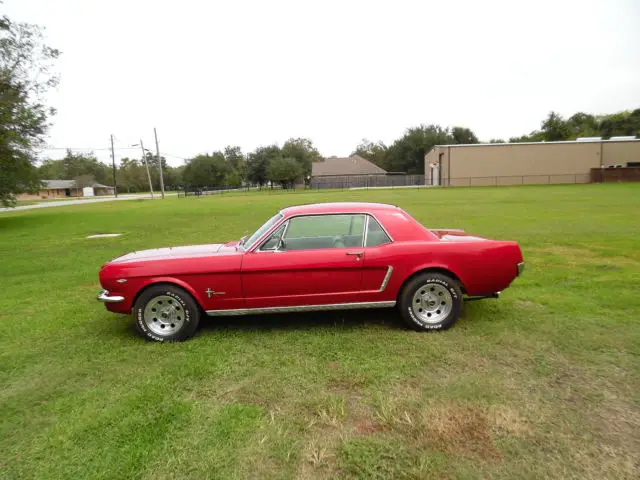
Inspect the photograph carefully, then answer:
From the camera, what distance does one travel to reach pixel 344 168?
70.2 metres

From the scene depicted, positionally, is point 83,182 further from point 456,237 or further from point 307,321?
point 456,237

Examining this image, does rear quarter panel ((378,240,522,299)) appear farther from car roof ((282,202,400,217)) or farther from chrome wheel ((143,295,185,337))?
chrome wheel ((143,295,185,337))

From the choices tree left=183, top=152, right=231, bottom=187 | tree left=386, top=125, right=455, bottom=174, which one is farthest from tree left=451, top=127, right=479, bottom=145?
tree left=183, top=152, right=231, bottom=187

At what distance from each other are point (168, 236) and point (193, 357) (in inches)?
389

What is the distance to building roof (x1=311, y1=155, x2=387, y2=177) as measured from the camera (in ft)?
229

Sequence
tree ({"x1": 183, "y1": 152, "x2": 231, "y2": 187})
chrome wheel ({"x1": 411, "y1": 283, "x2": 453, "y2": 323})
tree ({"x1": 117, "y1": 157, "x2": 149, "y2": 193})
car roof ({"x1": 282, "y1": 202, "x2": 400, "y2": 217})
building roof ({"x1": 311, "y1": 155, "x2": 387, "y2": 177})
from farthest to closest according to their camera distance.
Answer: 1. tree ({"x1": 117, "y1": 157, "x2": 149, "y2": 193})
2. tree ({"x1": 183, "y1": 152, "x2": 231, "y2": 187})
3. building roof ({"x1": 311, "y1": 155, "x2": 387, "y2": 177})
4. car roof ({"x1": 282, "y1": 202, "x2": 400, "y2": 217})
5. chrome wheel ({"x1": 411, "y1": 283, "x2": 453, "y2": 323})

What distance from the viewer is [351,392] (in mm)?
3189

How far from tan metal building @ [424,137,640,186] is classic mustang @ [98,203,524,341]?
151 feet

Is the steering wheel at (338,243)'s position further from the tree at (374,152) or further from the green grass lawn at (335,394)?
the tree at (374,152)

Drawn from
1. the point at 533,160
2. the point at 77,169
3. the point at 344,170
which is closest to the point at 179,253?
the point at 533,160

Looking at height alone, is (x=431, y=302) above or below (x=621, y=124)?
below

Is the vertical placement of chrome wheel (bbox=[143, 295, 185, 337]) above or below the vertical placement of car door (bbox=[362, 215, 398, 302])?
below

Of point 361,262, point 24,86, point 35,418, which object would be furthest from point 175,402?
point 24,86

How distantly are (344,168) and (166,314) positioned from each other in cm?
6759
